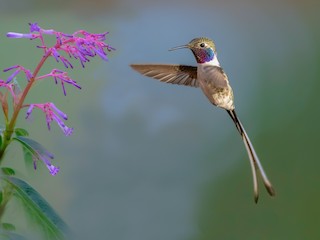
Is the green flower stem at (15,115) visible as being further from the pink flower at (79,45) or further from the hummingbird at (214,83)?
the hummingbird at (214,83)

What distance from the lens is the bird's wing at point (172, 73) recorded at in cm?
69

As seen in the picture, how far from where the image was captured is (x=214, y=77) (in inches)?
22.5

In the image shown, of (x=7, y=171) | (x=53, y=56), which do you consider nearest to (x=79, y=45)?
(x=53, y=56)

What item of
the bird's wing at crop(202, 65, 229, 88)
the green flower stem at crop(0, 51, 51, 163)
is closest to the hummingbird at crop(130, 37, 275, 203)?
the bird's wing at crop(202, 65, 229, 88)

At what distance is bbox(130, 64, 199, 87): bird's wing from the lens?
0.69 metres

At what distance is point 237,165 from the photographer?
221 centimetres

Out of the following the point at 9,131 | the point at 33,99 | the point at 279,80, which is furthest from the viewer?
the point at 279,80

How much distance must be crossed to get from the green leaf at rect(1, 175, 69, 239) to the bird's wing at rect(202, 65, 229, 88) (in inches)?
7.8

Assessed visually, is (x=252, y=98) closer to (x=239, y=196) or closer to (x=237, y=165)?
(x=237, y=165)

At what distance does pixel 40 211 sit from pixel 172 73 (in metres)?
0.25

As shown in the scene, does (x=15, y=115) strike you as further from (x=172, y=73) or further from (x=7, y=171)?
(x=172, y=73)

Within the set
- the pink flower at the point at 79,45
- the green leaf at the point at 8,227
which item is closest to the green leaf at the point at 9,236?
the green leaf at the point at 8,227

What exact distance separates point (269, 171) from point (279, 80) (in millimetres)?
360

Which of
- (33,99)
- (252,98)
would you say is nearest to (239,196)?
(252,98)
